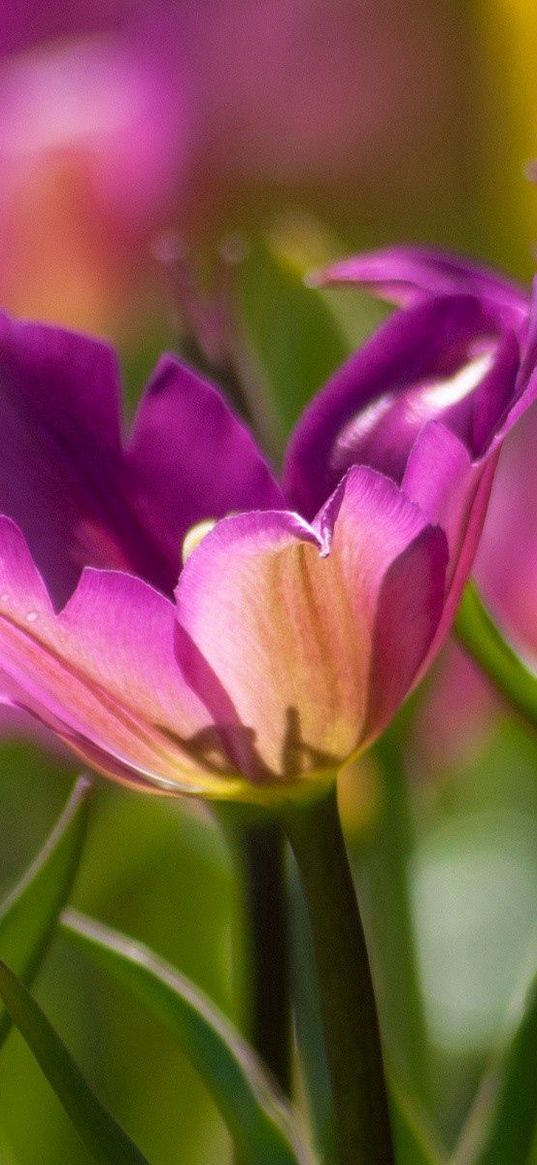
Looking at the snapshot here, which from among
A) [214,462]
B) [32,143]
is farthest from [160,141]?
[214,462]

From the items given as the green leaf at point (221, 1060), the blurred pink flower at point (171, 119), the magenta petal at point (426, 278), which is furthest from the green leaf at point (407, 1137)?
the blurred pink flower at point (171, 119)

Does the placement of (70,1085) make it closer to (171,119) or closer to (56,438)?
(56,438)

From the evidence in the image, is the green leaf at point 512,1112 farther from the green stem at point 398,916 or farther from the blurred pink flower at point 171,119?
the blurred pink flower at point 171,119

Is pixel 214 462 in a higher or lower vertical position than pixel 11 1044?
higher

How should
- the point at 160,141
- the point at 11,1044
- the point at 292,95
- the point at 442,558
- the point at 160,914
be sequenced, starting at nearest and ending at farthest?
the point at 442,558, the point at 11,1044, the point at 160,914, the point at 160,141, the point at 292,95

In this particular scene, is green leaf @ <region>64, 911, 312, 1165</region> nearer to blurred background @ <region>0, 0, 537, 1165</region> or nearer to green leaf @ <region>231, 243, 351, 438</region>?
blurred background @ <region>0, 0, 537, 1165</region>

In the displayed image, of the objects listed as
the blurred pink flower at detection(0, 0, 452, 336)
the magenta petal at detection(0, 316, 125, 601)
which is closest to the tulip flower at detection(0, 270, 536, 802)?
the magenta petal at detection(0, 316, 125, 601)

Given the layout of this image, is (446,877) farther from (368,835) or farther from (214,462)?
(214,462)
